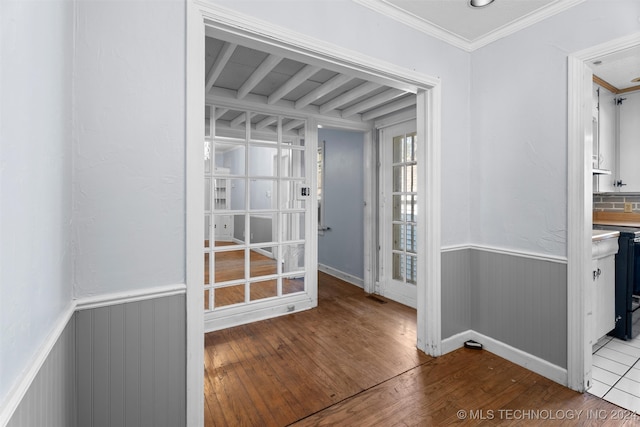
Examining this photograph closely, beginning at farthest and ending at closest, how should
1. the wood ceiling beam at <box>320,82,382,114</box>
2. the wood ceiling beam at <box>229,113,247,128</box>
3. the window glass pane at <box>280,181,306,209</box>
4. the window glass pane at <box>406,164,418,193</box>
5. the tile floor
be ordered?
the window glass pane at <box>406,164,418,193</box> → the window glass pane at <box>280,181,306,209</box> → the wood ceiling beam at <box>229,113,247,128</box> → the wood ceiling beam at <box>320,82,382,114</box> → the tile floor

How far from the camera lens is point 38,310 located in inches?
30.5

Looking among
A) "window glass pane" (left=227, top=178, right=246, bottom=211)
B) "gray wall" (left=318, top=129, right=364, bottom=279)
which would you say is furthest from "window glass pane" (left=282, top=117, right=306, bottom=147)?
"gray wall" (left=318, top=129, right=364, bottom=279)

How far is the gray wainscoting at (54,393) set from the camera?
686 mm

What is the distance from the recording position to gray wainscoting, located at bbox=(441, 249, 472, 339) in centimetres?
235

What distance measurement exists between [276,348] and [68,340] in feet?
5.25

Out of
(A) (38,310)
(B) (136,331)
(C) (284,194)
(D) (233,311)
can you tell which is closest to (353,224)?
(C) (284,194)

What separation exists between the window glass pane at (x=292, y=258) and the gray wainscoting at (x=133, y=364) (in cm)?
191

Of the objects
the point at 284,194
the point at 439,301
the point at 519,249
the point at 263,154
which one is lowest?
the point at 439,301

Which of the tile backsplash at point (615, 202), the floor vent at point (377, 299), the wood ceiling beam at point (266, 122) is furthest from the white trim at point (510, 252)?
the tile backsplash at point (615, 202)

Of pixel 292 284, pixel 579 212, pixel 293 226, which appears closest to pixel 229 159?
pixel 293 226

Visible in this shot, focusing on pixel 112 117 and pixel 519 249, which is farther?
pixel 519 249

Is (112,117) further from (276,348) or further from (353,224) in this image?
(353,224)

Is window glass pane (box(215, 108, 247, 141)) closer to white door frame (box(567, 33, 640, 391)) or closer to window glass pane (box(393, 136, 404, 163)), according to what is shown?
A: window glass pane (box(393, 136, 404, 163))

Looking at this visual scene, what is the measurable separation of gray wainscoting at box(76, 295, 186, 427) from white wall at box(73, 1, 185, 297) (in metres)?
0.12
